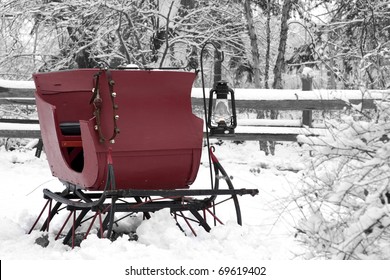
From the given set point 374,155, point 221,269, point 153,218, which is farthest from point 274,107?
point 374,155

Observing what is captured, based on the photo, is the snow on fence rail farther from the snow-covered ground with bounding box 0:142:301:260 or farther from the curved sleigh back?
the curved sleigh back

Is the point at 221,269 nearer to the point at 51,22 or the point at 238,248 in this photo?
the point at 238,248

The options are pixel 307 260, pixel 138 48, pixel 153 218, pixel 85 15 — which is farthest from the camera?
pixel 138 48

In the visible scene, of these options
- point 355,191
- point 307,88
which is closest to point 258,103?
point 307,88

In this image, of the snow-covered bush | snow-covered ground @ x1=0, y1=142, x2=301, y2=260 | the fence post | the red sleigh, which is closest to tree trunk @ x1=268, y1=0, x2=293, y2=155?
the fence post

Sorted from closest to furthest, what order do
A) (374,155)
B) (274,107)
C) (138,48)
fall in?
(374,155) → (274,107) → (138,48)

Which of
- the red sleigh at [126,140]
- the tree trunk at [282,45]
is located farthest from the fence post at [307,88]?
the red sleigh at [126,140]

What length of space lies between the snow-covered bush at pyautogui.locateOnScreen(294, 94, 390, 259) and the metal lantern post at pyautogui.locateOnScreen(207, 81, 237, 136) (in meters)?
2.01

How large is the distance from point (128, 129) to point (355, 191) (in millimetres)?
2047

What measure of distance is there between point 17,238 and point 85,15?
9221 millimetres

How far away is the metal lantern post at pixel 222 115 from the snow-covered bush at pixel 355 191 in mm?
2008

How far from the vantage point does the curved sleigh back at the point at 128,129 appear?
469 centimetres

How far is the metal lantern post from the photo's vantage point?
540cm

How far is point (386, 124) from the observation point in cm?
314
